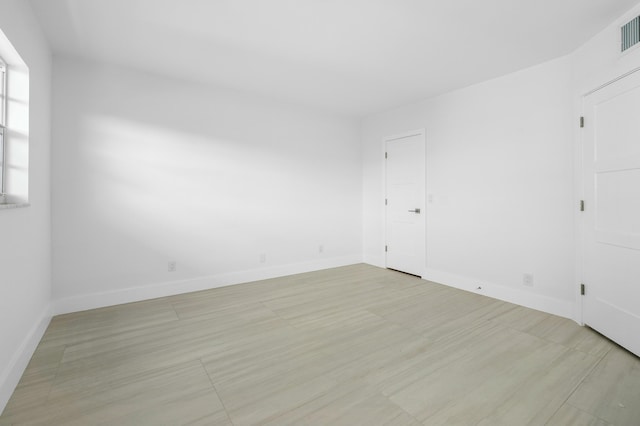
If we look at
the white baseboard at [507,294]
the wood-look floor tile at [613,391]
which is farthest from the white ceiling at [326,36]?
the wood-look floor tile at [613,391]

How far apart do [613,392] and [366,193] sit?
4126mm

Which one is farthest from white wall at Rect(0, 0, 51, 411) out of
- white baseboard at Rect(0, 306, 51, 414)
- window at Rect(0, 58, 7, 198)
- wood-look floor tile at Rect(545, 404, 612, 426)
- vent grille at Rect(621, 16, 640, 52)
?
vent grille at Rect(621, 16, 640, 52)

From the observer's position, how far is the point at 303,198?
491cm

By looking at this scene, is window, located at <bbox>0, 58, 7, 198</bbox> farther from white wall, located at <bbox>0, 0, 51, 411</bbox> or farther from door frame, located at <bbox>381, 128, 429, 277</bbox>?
door frame, located at <bbox>381, 128, 429, 277</bbox>

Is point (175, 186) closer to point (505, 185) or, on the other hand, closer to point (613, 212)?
point (505, 185)

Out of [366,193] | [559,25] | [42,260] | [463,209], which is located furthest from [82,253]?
[559,25]

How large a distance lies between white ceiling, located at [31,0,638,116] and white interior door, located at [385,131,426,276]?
1143mm

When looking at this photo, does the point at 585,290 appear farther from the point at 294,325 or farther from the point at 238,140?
the point at 238,140

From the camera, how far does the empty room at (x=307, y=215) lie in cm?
190

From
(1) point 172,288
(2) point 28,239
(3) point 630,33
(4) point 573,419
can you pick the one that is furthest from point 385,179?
(2) point 28,239

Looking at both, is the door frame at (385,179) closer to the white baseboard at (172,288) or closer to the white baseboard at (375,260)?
the white baseboard at (375,260)

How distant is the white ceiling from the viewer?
7.63ft

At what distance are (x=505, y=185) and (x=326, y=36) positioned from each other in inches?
104

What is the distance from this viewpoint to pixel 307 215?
495 cm
